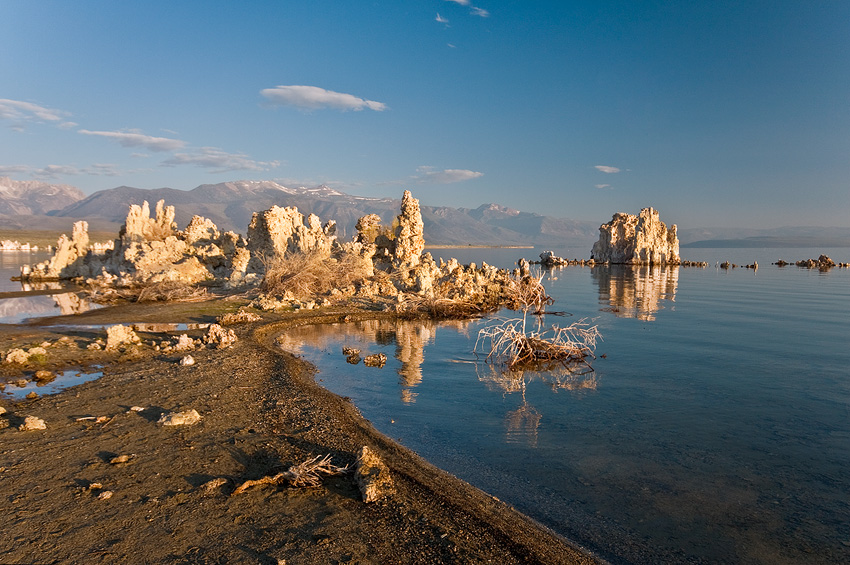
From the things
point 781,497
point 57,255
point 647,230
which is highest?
point 647,230

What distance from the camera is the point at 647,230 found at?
75.5 meters

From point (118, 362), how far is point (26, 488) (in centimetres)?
720

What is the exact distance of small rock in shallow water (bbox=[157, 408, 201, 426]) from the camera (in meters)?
7.81

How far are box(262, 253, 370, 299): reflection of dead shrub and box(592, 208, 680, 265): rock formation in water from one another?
6172cm

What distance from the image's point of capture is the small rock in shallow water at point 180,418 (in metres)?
7.81

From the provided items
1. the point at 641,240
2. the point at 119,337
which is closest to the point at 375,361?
the point at 119,337

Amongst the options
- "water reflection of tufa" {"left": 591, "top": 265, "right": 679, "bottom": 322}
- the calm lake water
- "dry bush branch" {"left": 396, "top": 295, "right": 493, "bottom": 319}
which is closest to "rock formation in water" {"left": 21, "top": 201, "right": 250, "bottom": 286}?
"dry bush branch" {"left": 396, "top": 295, "right": 493, "bottom": 319}

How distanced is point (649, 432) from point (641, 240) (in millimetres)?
73954

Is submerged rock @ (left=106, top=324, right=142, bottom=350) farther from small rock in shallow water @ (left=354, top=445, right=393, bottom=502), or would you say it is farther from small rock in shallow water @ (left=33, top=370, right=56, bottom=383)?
small rock in shallow water @ (left=354, top=445, right=393, bottom=502)

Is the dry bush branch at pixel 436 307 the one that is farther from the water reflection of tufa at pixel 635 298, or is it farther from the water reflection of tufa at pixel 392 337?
the water reflection of tufa at pixel 635 298

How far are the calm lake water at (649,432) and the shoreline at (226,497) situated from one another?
2.97ft

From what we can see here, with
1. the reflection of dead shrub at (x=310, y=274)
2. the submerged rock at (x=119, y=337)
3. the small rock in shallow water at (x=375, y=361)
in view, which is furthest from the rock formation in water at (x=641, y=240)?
the submerged rock at (x=119, y=337)

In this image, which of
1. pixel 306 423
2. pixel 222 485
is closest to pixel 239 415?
pixel 306 423

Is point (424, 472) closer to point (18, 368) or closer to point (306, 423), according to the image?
point (306, 423)
